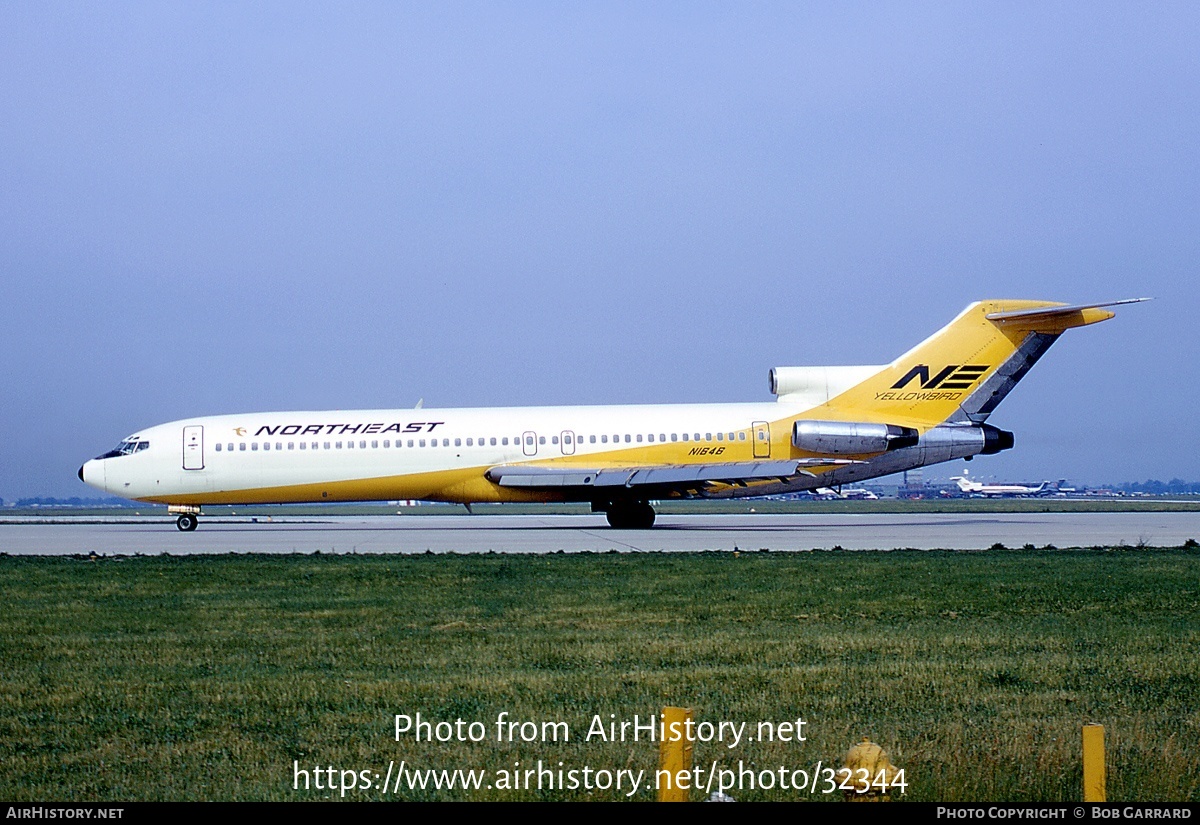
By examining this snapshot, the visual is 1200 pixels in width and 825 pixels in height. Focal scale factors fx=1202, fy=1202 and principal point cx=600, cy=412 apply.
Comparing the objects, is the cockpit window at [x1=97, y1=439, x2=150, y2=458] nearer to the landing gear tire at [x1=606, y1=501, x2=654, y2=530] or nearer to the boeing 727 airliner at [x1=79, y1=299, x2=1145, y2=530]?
the boeing 727 airliner at [x1=79, y1=299, x2=1145, y2=530]

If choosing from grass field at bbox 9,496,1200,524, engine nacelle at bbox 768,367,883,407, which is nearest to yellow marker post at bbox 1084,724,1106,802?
engine nacelle at bbox 768,367,883,407

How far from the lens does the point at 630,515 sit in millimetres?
34844

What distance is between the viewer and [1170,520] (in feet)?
130

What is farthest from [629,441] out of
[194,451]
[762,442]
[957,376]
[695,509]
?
[695,509]

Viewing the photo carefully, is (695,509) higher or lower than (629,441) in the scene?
lower

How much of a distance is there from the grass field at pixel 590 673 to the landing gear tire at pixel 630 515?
53.2 feet

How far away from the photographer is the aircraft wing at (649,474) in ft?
106

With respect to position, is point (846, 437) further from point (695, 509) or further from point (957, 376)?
point (695, 509)

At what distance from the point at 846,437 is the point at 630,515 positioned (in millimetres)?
6631

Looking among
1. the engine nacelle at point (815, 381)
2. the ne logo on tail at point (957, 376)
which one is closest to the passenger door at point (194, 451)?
the engine nacelle at point (815, 381)

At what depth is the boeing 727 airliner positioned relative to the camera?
109 ft

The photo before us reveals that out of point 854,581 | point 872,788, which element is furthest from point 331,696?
point 854,581
